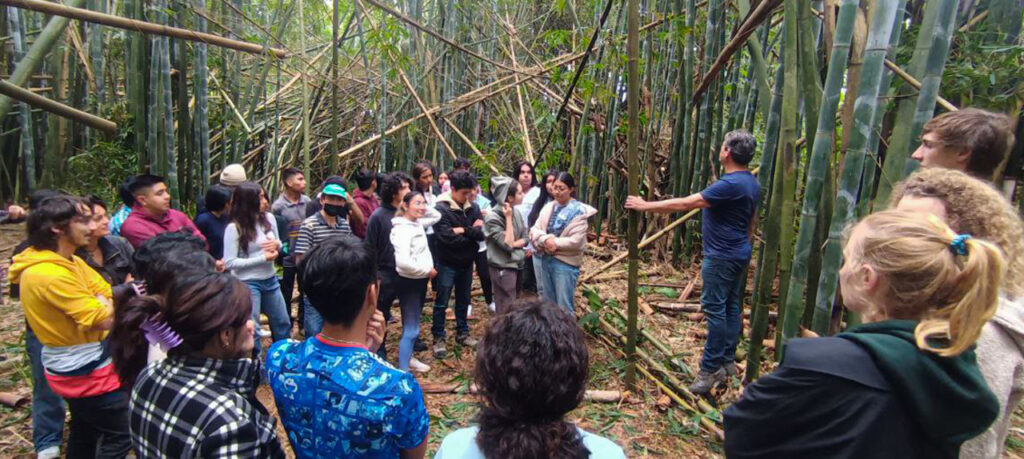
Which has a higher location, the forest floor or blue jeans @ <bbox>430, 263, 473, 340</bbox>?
blue jeans @ <bbox>430, 263, 473, 340</bbox>

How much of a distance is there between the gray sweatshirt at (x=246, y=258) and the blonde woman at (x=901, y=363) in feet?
8.66

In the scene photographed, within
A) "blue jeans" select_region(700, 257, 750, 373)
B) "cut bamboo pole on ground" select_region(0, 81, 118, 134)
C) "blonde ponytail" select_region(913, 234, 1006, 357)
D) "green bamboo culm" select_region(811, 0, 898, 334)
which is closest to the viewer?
"blonde ponytail" select_region(913, 234, 1006, 357)

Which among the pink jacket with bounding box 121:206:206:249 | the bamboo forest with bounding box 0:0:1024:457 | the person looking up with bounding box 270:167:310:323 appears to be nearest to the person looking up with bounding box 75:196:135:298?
the pink jacket with bounding box 121:206:206:249

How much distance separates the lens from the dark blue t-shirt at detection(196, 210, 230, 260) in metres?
2.92

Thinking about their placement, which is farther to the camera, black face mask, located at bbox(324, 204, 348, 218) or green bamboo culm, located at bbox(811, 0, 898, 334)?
black face mask, located at bbox(324, 204, 348, 218)

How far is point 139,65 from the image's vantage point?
3.85m

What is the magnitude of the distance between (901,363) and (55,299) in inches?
93.8

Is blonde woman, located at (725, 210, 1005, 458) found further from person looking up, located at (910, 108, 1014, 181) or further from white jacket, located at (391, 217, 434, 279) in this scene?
white jacket, located at (391, 217, 434, 279)

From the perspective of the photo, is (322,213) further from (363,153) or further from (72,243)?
(363,153)

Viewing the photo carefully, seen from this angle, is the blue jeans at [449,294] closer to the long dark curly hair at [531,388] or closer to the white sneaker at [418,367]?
the white sneaker at [418,367]

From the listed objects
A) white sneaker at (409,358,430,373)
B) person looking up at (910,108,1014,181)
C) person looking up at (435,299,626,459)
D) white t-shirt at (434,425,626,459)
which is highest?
person looking up at (910,108,1014,181)

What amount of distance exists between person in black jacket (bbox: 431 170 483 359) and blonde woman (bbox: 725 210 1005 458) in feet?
8.80

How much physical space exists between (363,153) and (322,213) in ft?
16.8

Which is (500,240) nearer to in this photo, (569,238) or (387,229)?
(569,238)
